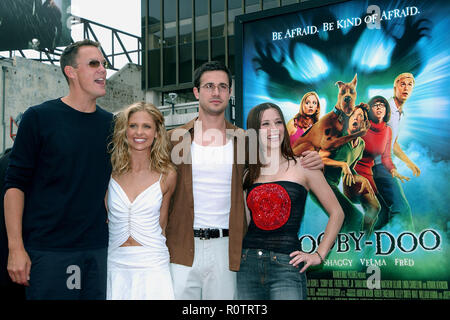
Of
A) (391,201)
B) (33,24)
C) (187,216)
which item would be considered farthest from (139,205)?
(33,24)

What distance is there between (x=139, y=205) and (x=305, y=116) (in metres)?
1.71

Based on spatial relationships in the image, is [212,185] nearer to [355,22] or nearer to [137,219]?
[137,219]

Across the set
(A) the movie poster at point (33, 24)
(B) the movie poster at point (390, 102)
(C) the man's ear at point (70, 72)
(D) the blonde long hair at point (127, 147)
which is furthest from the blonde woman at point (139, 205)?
(A) the movie poster at point (33, 24)

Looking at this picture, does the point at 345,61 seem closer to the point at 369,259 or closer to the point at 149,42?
the point at 369,259

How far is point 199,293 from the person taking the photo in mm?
3521

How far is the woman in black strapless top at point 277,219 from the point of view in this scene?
10.7 feet

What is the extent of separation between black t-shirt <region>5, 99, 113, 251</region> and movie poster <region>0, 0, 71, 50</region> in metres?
23.5

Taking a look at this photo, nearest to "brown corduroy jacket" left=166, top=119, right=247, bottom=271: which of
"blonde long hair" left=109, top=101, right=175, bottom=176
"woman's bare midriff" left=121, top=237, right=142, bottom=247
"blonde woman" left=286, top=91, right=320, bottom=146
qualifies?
"blonde long hair" left=109, top=101, right=175, bottom=176

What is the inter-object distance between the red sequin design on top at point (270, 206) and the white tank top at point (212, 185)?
0.73ft

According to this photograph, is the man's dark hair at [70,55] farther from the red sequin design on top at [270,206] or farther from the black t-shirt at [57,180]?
the red sequin design on top at [270,206]

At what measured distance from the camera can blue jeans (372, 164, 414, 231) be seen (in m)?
3.81

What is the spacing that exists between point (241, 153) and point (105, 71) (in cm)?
117

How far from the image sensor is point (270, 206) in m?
3.35

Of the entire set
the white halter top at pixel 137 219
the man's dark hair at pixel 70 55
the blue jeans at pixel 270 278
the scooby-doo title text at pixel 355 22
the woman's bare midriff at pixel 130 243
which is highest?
Result: the scooby-doo title text at pixel 355 22
